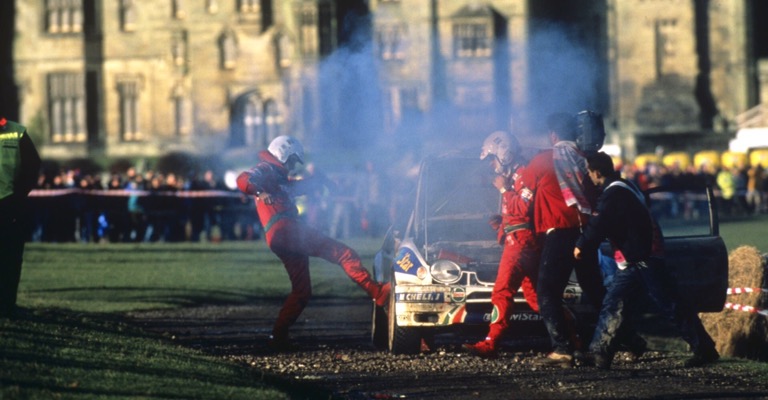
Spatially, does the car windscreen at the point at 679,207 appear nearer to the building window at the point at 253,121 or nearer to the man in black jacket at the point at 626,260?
the building window at the point at 253,121

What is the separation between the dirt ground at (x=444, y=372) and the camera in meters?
11.2

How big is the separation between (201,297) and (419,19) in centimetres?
5521

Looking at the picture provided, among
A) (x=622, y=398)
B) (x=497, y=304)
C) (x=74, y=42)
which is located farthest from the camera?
(x=74, y=42)

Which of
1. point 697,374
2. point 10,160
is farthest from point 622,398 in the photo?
point 10,160

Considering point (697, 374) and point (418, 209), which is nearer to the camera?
point (697, 374)

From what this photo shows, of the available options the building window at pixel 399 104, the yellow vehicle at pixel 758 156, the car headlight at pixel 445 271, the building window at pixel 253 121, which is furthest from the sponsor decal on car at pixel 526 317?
the building window at pixel 253 121

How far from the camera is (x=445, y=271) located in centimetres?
1352

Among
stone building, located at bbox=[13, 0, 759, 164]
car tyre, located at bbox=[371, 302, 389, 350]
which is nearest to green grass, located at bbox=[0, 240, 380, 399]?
car tyre, located at bbox=[371, 302, 389, 350]

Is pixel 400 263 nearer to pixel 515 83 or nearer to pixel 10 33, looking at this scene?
pixel 515 83

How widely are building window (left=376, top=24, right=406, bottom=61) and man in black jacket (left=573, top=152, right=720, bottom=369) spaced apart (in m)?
61.5

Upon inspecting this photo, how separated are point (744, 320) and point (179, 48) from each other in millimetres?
64512

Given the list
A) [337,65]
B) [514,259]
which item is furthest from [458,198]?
[337,65]

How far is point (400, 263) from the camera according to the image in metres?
13.7

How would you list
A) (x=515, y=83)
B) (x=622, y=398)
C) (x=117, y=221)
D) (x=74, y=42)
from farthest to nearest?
(x=74, y=42), (x=515, y=83), (x=117, y=221), (x=622, y=398)
